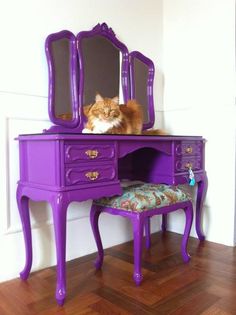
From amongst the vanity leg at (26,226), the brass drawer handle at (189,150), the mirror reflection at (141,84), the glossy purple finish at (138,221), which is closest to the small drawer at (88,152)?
the glossy purple finish at (138,221)

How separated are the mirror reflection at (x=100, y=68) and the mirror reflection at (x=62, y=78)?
0.11m

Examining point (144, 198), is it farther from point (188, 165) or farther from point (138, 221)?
point (188, 165)

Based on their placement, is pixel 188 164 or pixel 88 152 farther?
pixel 188 164

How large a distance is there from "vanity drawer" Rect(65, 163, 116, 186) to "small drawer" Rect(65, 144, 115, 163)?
4cm

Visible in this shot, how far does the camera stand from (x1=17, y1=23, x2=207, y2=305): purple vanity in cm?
143

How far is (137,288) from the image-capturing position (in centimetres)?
161

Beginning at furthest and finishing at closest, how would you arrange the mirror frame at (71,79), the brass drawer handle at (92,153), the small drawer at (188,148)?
the small drawer at (188,148) → the mirror frame at (71,79) → the brass drawer handle at (92,153)

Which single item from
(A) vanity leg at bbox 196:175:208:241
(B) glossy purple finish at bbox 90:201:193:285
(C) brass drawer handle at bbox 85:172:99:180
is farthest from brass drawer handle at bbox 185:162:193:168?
(C) brass drawer handle at bbox 85:172:99:180

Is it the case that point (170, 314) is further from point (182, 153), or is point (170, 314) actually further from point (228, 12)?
point (228, 12)

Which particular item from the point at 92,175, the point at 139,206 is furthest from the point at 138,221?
the point at 92,175

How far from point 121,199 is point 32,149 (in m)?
0.56

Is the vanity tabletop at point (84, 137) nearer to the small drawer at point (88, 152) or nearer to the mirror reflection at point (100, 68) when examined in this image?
the small drawer at point (88, 152)

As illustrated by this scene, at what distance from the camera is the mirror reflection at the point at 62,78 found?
186 cm

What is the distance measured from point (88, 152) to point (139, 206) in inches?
15.9
